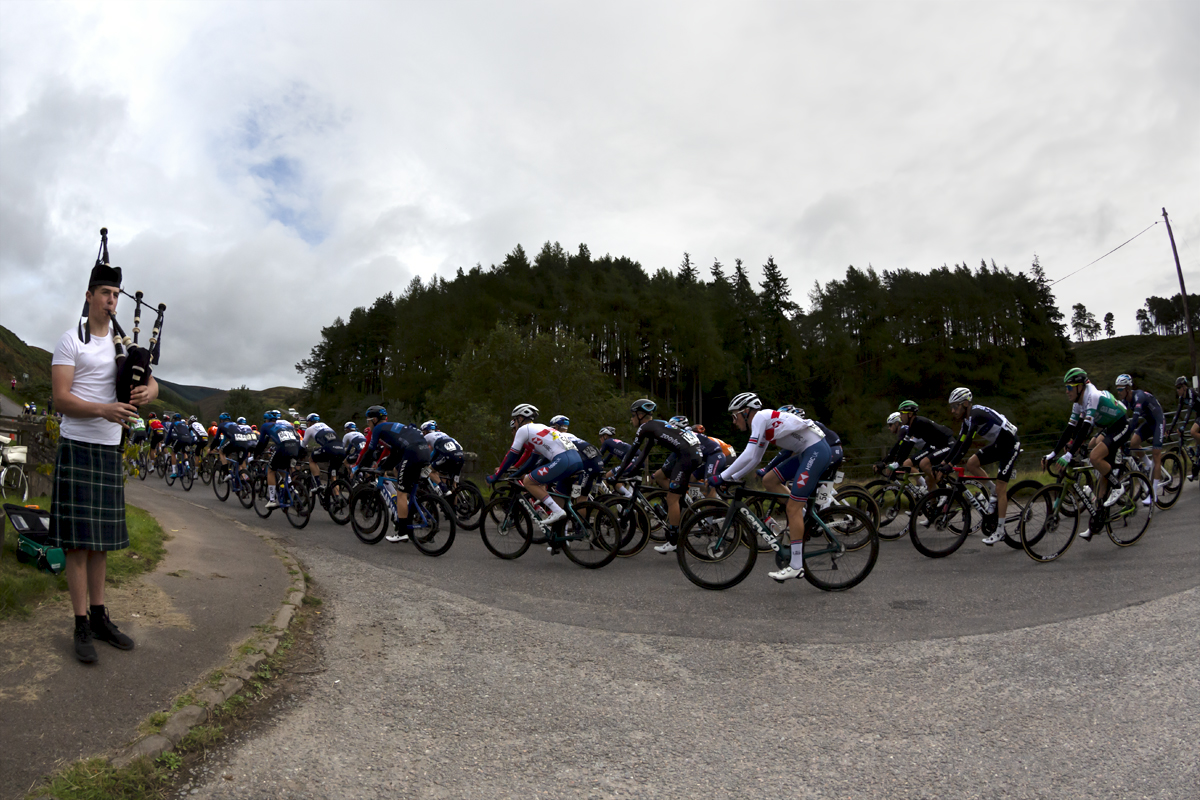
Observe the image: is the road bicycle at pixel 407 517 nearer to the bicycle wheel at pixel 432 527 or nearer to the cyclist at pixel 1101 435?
the bicycle wheel at pixel 432 527

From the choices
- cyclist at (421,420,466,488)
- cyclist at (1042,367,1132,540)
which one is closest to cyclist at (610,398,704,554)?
cyclist at (421,420,466,488)

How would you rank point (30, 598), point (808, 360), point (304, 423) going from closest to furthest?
point (30, 598), point (304, 423), point (808, 360)

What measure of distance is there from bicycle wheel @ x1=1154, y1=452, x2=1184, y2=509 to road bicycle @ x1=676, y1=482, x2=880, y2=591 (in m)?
6.72

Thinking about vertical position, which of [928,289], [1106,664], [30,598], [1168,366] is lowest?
[1106,664]

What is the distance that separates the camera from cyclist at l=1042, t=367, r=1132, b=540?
29.3ft

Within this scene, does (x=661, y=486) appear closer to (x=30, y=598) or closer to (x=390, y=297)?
(x=30, y=598)

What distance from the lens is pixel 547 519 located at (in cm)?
904

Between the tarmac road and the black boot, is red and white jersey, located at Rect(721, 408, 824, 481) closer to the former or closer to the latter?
the tarmac road

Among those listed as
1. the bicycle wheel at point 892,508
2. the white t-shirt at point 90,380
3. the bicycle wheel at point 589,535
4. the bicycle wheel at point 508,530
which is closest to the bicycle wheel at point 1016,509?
the bicycle wheel at point 892,508

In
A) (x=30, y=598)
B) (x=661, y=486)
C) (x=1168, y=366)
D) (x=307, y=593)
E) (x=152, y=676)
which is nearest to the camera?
(x=152, y=676)

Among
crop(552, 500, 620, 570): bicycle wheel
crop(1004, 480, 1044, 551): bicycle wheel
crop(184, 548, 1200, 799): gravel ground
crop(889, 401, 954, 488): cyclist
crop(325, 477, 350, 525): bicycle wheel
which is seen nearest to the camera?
crop(184, 548, 1200, 799): gravel ground

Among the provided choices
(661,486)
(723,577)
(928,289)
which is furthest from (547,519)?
(928,289)

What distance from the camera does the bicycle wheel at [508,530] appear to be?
9.52 m

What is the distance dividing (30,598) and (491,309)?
5819 cm
